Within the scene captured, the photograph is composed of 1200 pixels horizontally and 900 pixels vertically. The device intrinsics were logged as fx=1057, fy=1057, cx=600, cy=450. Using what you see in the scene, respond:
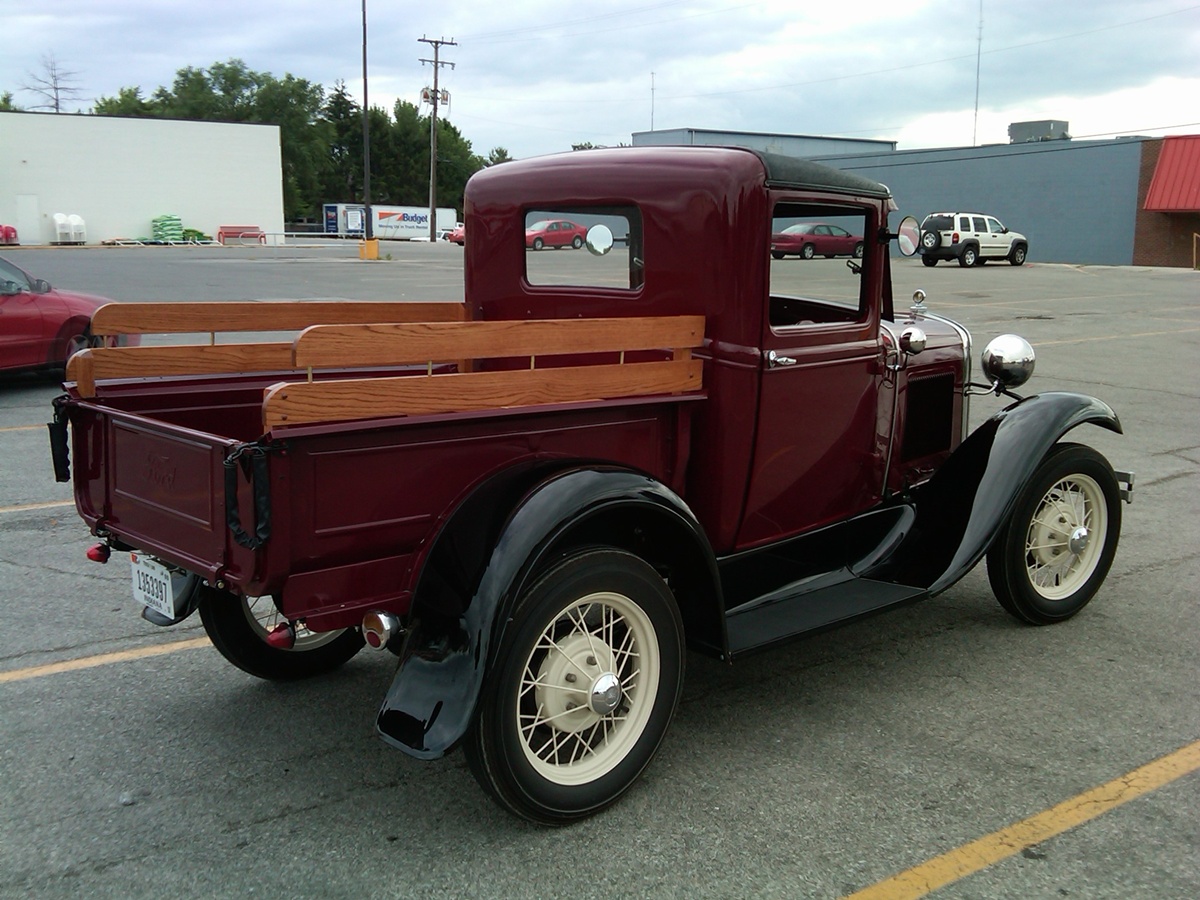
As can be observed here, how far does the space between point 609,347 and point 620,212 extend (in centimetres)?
80

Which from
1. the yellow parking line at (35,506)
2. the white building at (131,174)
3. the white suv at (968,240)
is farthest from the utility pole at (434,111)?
the yellow parking line at (35,506)

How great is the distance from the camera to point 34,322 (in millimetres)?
10188

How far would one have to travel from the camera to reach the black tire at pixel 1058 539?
4398mm

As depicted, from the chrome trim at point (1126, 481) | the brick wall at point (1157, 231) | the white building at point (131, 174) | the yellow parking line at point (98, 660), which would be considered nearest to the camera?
the yellow parking line at point (98, 660)

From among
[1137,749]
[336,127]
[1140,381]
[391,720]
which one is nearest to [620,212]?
[391,720]

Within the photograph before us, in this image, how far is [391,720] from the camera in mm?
2814

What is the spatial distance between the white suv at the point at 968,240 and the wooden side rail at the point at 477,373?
32963 millimetres

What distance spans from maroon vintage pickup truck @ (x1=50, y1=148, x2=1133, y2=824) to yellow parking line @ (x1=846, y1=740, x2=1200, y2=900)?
32.3 inches

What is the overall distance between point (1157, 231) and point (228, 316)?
139ft

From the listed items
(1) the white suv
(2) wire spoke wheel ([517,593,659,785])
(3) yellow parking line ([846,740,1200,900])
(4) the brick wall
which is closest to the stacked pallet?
(1) the white suv

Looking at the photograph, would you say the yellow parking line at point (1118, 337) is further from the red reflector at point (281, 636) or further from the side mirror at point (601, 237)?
the red reflector at point (281, 636)

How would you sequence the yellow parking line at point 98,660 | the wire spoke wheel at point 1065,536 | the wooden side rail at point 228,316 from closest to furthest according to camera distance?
the wooden side rail at point 228,316 < the yellow parking line at point 98,660 < the wire spoke wheel at point 1065,536

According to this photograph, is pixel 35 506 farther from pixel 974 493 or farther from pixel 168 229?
pixel 168 229

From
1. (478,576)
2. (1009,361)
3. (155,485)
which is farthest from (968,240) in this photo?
(155,485)
